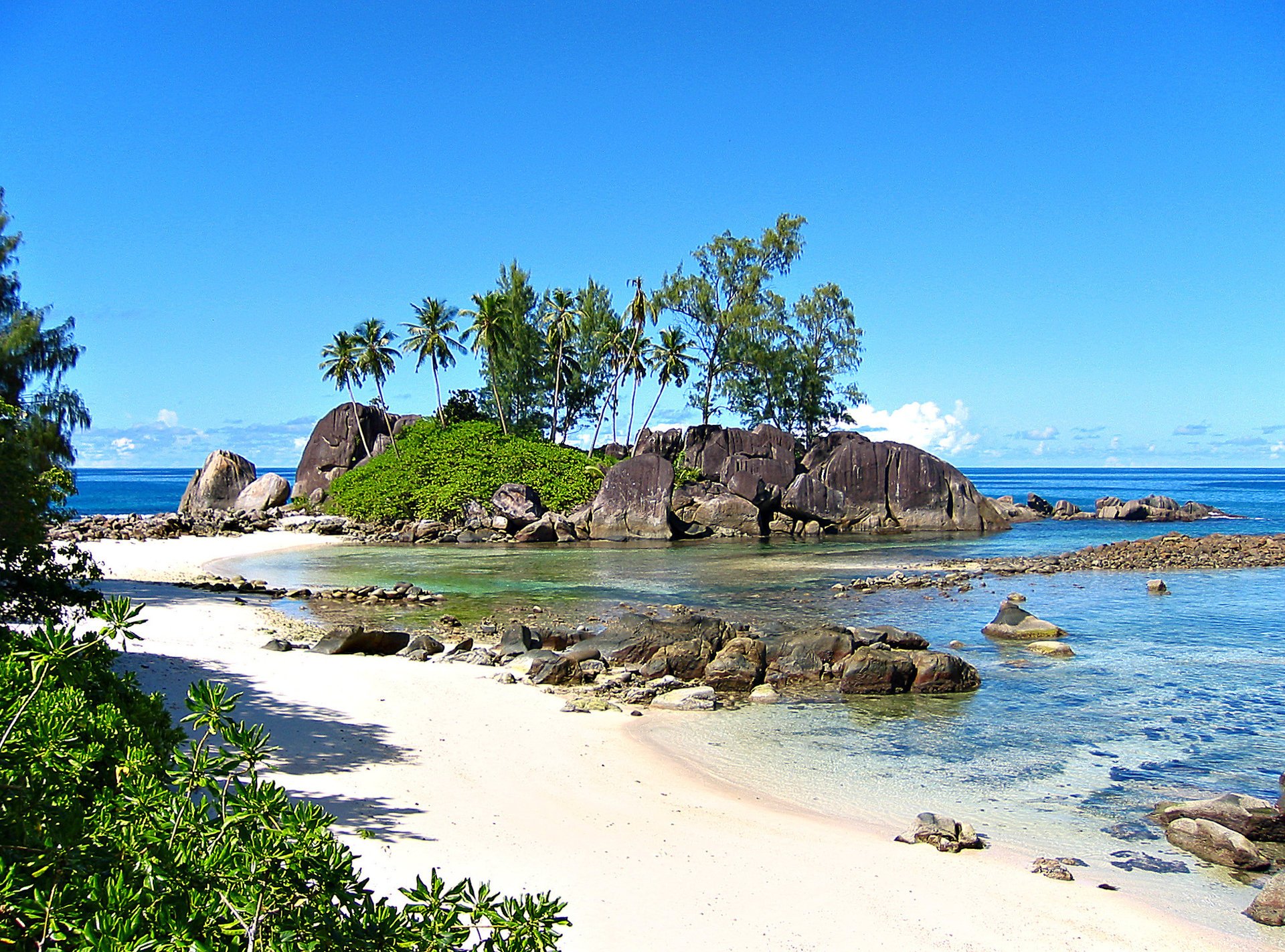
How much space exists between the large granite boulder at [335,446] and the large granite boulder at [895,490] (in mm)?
28157

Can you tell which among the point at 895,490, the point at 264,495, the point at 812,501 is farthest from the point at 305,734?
the point at 264,495

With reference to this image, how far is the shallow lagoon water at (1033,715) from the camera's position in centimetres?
968

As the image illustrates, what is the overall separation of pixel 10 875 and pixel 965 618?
22922 millimetres

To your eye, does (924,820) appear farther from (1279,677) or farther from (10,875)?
(1279,677)

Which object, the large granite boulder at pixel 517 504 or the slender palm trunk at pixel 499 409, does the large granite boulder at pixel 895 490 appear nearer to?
the large granite boulder at pixel 517 504

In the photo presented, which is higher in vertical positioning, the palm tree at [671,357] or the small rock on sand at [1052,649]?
the palm tree at [671,357]

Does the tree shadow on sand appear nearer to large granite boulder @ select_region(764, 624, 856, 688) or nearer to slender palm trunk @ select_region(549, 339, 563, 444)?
large granite boulder @ select_region(764, 624, 856, 688)

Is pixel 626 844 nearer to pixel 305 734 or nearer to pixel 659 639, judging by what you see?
pixel 305 734

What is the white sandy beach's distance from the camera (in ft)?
22.6

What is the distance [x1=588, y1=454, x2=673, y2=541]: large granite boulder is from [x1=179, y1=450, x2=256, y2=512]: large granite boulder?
2360cm

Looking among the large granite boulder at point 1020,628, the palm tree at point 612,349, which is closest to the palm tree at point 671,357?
the palm tree at point 612,349

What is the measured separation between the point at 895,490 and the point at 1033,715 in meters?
38.8

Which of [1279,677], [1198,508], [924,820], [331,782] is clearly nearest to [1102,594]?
[1279,677]

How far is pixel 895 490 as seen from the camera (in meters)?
51.7
